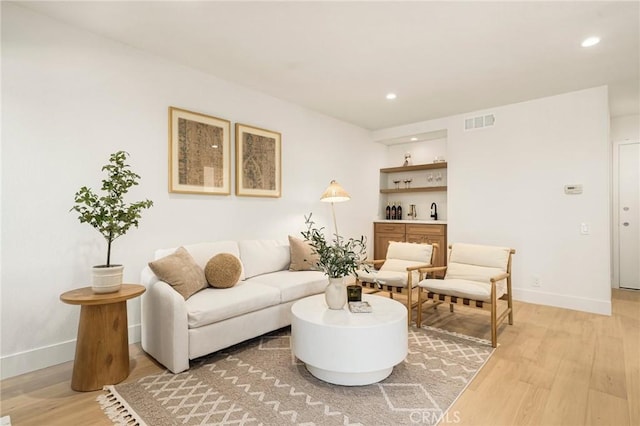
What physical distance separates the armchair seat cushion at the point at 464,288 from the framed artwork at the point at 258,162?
2.15 metres

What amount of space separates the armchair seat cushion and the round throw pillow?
1.88m

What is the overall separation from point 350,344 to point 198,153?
2439mm

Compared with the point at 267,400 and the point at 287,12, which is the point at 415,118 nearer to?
the point at 287,12

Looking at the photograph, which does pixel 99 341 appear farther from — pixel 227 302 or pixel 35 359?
pixel 227 302

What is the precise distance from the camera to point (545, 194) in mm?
4102

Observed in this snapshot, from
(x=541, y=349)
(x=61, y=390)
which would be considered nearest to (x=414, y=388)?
(x=541, y=349)

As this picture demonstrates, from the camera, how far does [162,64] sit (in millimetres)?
3104

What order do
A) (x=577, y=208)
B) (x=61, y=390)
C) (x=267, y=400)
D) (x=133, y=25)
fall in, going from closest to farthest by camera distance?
1. (x=267, y=400)
2. (x=61, y=390)
3. (x=133, y=25)
4. (x=577, y=208)

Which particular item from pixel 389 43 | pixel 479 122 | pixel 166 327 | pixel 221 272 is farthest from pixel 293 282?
pixel 479 122

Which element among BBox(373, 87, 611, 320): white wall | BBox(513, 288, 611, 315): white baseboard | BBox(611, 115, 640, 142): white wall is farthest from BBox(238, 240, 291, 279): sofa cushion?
BBox(611, 115, 640, 142): white wall

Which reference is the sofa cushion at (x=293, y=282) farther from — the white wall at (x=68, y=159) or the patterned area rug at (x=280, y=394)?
the white wall at (x=68, y=159)

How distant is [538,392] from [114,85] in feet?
13.1

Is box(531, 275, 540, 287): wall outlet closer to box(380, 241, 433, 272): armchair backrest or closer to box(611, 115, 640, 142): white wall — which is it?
box(380, 241, 433, 272): armchair backrest

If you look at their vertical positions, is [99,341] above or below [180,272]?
below
